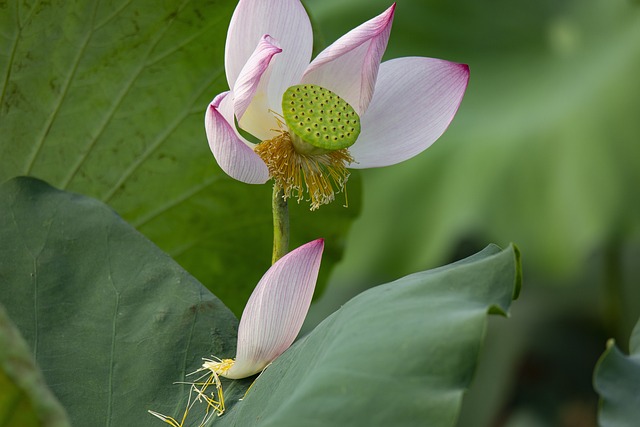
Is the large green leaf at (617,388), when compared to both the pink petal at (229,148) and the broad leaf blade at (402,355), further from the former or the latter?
the pink petal at (229,148)

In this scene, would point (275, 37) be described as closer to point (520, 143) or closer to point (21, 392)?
point (21, 392)

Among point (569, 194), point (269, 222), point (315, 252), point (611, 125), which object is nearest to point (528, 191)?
point (569, 194)

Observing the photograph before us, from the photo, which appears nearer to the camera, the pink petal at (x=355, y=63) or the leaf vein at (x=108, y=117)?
the pink petal at (x=355, y=63)

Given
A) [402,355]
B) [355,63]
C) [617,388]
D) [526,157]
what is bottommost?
[526,157]

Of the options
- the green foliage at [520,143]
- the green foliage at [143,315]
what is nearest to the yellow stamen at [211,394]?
the green foliage at [143,315]

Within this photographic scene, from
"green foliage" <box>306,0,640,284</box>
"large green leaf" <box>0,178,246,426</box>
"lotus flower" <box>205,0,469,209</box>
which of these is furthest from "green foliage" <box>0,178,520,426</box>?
"green foliage" <box>306,0,640,284</box>

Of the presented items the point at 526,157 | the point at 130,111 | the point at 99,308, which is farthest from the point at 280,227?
the point at 526,157
